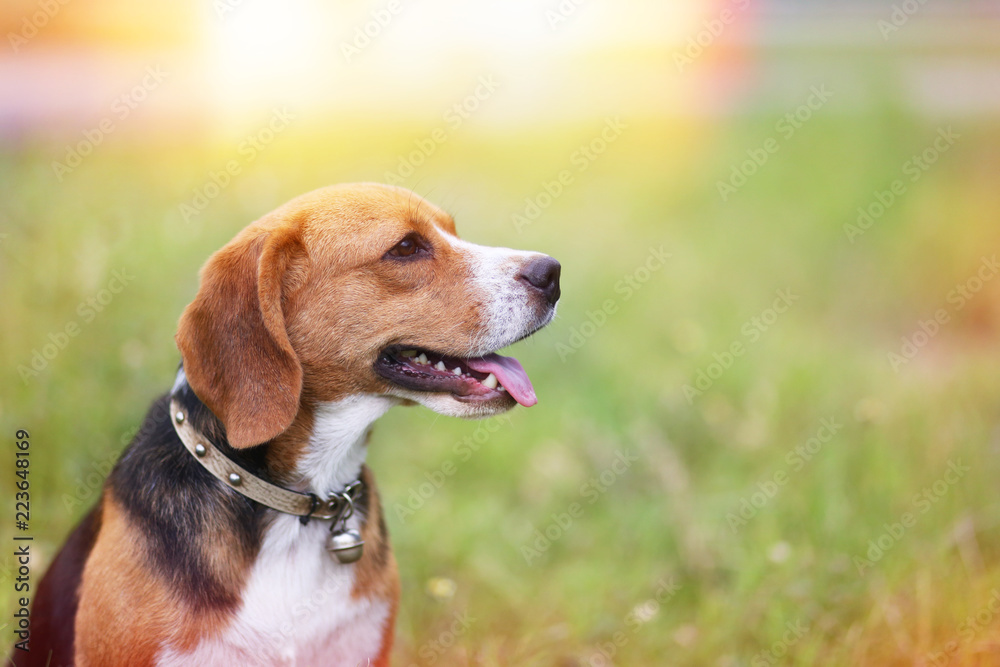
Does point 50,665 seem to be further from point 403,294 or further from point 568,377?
point 568,377

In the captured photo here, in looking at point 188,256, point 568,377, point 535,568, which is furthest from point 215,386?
point 568,377

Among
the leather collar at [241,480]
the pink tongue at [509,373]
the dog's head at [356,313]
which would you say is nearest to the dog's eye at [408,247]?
the dog's head at [356,313]

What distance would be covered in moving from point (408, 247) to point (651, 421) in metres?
3.15

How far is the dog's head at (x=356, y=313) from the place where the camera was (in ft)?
9.46

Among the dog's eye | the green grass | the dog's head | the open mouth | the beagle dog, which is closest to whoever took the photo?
the beagle dog

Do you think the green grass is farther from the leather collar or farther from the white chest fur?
the leather collar

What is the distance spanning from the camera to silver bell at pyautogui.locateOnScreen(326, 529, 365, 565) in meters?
2.95

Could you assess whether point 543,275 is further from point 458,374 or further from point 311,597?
point 311,597

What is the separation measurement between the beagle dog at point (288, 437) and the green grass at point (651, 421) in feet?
3.91

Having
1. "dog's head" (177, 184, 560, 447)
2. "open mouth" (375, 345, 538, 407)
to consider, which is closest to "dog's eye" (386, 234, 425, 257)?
"dog's head" (177, 184, 560, 447)

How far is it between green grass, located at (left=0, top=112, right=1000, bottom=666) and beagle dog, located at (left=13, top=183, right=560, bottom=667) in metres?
1.19

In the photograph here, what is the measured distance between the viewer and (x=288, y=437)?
3.00 m

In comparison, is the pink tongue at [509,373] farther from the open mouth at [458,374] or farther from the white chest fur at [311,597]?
the white chest fur at [311,597]

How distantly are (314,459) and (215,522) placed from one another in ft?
1.31
